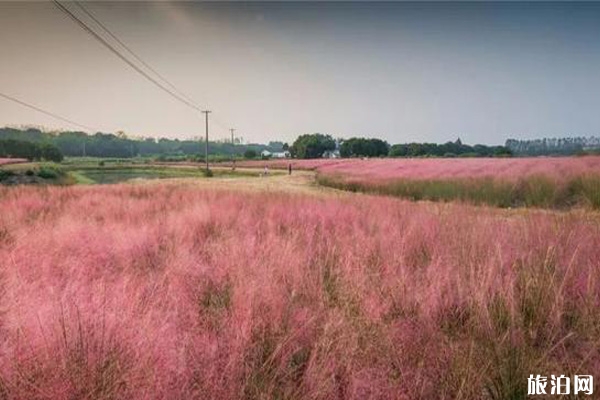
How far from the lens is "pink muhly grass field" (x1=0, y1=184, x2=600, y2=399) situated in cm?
197

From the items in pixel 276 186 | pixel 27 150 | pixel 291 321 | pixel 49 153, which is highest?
pixel 27 150

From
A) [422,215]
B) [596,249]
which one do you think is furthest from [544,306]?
[422,215]

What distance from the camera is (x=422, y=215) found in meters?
7.75

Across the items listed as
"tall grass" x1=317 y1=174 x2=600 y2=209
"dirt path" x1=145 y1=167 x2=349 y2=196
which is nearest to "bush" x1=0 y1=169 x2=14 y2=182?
"dirt path" x1=145 y1=167 x2=349 y2=196

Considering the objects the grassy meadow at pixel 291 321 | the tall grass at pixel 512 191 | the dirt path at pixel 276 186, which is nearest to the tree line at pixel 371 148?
the dirt path at pixel 276 186

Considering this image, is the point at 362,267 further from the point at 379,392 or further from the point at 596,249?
the point at 596,249

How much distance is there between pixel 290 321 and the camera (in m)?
2.66

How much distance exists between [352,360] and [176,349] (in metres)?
1.19

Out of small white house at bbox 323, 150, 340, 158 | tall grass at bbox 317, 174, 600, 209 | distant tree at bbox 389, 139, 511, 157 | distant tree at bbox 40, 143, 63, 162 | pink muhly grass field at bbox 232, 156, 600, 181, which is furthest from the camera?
small white house at bbox 323, 150, 340, 158

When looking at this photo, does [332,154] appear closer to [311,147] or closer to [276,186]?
[311,147]

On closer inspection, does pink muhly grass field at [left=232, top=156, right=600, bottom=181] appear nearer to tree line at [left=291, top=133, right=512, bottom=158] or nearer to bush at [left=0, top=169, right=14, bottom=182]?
bush at [left=0, top=169, right=14, bottom=182]

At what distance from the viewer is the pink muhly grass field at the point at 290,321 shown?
6.46 feet

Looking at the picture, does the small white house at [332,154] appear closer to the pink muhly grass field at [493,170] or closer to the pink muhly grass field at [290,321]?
the pink muhly grass field at [493,170]

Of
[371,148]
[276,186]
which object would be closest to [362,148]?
[371,148]
